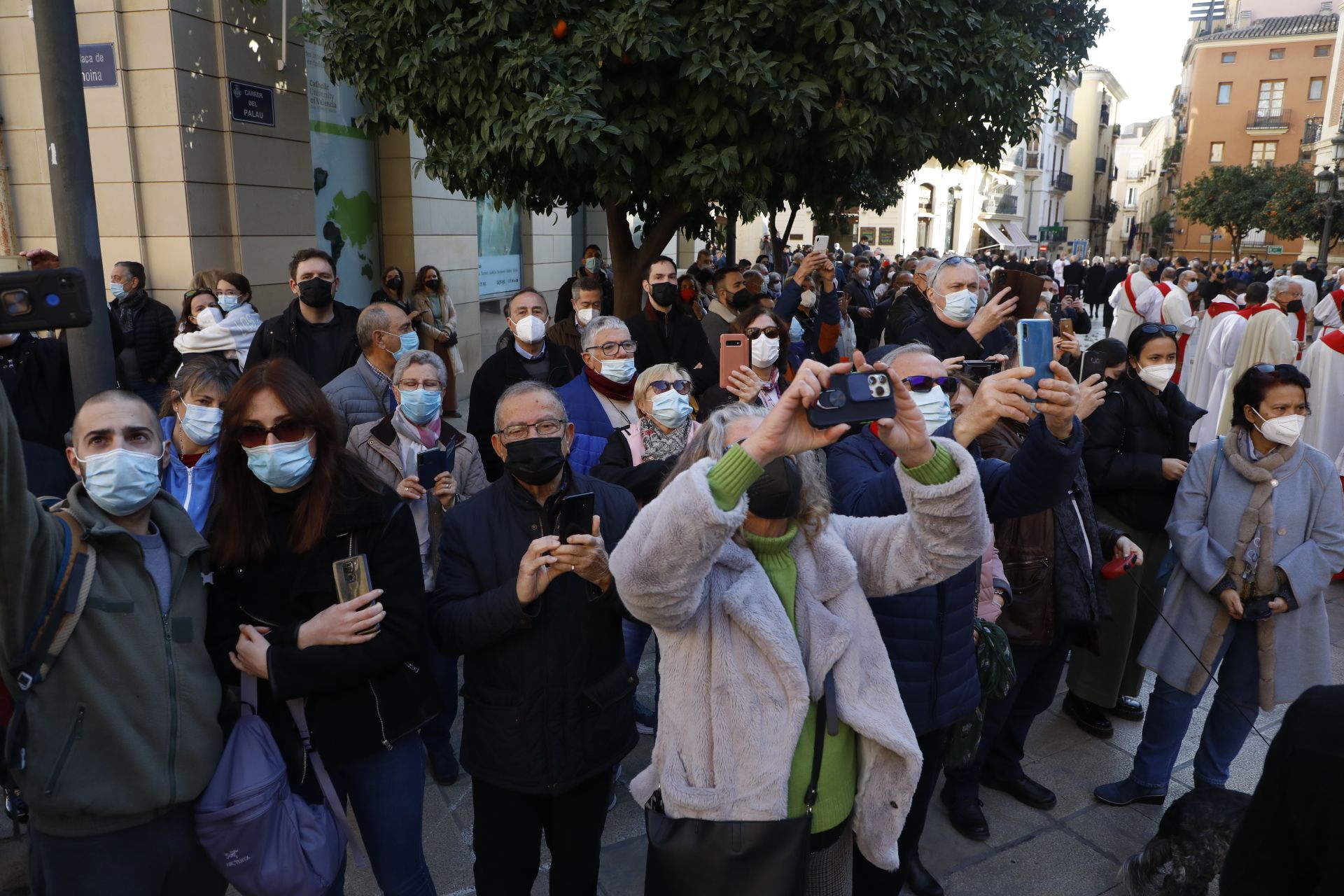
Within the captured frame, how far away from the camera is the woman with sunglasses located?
8.10 feet

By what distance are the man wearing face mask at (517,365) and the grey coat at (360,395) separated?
691mm

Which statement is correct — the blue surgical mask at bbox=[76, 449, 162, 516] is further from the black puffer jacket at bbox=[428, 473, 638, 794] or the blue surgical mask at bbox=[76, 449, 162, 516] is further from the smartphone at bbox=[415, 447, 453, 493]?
the smartphone at bbox=[415, 447, 453, 493]

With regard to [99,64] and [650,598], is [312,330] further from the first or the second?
[650,598]

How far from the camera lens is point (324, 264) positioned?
5.86 meters

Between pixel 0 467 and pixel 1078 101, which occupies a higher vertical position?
pixel 1078 101

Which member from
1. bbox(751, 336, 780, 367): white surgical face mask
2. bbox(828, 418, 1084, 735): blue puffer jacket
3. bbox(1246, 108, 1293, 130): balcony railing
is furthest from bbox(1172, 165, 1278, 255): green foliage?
bbox(828, 418, 1084, 735): blue puffer jacket

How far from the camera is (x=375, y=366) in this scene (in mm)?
4777

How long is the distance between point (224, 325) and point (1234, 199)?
44690 mm

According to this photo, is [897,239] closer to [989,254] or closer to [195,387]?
[989,254]

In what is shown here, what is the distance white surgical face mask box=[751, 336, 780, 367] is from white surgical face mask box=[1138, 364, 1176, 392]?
184 cm

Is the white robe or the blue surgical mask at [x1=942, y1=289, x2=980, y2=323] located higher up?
the blue surgical mask at [x1=942, y1=289, x2=980, y2=323]

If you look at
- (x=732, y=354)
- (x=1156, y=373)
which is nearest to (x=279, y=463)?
(x=732, y=354)

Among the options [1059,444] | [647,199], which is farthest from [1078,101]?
[1059,444]

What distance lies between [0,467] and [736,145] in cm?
553
